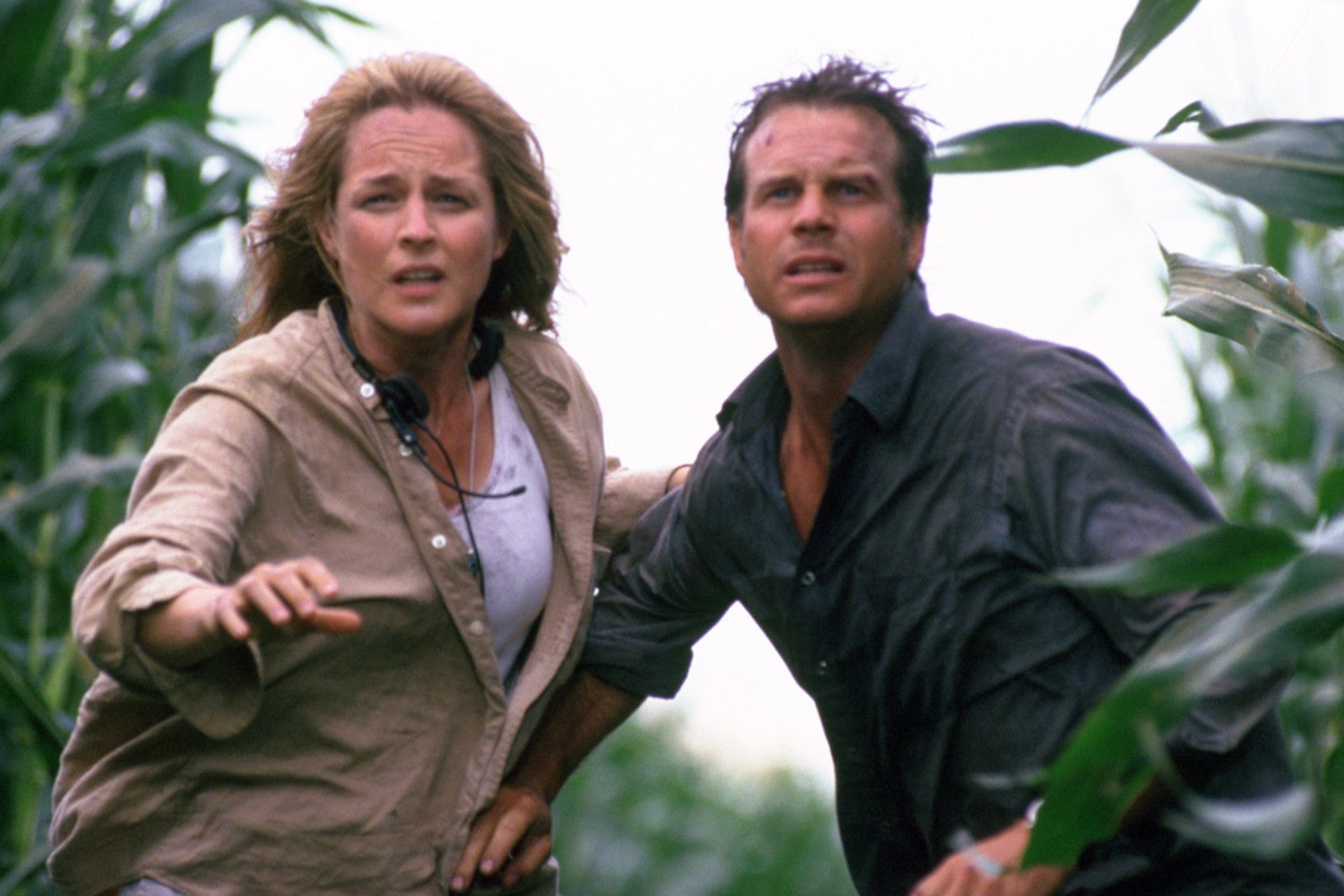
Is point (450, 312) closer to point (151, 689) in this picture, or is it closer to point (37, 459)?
point (151, 689)

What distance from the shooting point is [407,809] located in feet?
7.94

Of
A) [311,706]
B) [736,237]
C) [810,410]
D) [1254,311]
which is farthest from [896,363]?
[311,706]

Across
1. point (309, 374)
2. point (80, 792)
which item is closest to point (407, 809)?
point (80, 792)

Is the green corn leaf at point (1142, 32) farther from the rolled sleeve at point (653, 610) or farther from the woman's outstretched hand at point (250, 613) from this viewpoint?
the rolled sleeve at point (653, 610)

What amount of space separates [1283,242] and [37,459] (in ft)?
9.50

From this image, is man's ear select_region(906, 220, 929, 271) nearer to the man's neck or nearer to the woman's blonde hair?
the man's neck

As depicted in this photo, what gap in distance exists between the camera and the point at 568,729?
274cm

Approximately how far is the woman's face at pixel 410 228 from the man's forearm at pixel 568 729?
23.1 inches

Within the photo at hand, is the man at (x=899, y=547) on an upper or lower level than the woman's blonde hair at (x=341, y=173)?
lower

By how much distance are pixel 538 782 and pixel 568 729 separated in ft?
0.36

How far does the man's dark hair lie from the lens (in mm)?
2562

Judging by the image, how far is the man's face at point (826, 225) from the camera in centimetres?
243

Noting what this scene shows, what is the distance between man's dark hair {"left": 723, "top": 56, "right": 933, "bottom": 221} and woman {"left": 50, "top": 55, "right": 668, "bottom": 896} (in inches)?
13.5

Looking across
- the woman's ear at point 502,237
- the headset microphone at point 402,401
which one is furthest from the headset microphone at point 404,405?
the woman's ear at point 502,237
